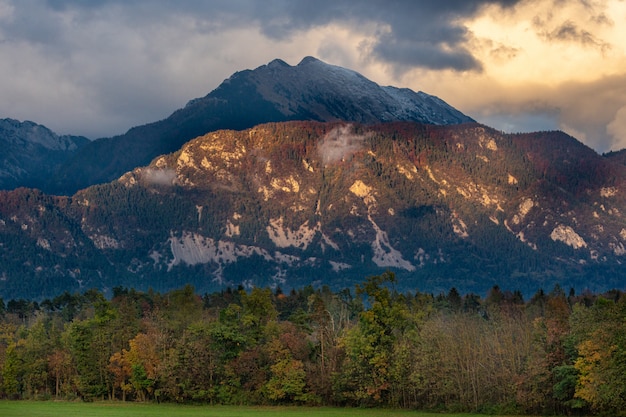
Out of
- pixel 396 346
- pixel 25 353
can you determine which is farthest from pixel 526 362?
pixel 25 353

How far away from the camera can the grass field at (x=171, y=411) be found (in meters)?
124

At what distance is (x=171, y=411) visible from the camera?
13125 centimetres

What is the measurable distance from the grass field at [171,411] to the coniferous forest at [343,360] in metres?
3.80

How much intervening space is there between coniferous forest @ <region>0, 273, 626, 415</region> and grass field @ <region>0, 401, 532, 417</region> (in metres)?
3.80

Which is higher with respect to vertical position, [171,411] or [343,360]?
[343,360]

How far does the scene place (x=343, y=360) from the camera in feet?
464

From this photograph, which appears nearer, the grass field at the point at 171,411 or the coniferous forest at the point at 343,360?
the coniferous forest at the point at 343,360

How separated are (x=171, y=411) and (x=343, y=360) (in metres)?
28.6

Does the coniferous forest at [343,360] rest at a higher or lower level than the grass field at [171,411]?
higher

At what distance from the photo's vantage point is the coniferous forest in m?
119

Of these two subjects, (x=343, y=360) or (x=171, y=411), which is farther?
(x=343, y=360)

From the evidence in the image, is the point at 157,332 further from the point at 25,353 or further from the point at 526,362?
the point at 526,362

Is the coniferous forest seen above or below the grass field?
above

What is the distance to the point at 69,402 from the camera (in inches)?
5935
